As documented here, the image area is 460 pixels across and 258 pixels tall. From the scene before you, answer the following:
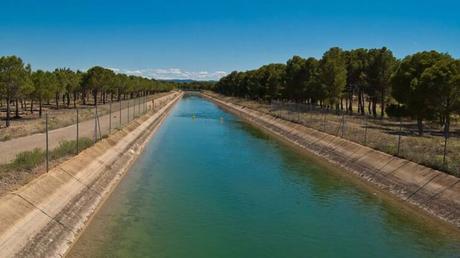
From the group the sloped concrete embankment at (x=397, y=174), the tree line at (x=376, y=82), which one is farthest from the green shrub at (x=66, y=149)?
the tree line at (x=376, y=82)

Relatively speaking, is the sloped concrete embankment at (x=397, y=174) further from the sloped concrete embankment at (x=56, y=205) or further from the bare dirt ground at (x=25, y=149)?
the bare dirt ground at (x=25, y=149)

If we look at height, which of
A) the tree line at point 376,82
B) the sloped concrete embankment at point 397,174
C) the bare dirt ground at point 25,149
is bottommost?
the sloped concrete embankment at point 397,174

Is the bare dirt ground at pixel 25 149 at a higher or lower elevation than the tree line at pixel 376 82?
lower

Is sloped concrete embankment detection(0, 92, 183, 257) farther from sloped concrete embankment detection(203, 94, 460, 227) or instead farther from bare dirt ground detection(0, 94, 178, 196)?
sloped concrete embankment detection(203, 94, 460, 227)

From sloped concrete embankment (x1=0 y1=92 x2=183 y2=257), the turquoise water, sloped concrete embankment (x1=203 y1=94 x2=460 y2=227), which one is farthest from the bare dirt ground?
sloped concrete embankment (x1=203 y1=94 x2=460 y2=227)

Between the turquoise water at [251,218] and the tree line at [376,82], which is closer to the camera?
the turquoise water at [251,218]

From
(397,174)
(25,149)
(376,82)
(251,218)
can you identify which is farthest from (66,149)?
(376,82)
